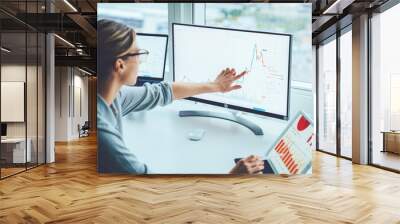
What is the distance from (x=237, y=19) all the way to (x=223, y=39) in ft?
1.38

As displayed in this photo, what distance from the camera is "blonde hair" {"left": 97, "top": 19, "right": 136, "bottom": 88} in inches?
249

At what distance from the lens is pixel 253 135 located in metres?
6.40

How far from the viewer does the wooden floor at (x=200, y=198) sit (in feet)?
12.9

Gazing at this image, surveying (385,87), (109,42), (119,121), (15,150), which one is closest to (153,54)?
(109,42)

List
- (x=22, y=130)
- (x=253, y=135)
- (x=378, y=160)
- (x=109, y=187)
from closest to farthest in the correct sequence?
1. (x=109, y=187)
2. (x=253, y=135)
3. (x=22, y=130)
4. (x=378, y=160)

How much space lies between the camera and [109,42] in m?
6.36

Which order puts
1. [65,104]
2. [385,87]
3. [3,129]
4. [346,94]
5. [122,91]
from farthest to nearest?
1. [65,104]
2. [346,94]
3. [385,87]
4. [3,129]
5. [122,91]

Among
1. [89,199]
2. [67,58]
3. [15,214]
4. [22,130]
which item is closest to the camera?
[15,214]

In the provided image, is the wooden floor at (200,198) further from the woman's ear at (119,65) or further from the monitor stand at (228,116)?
the woman's ear at (119,65)

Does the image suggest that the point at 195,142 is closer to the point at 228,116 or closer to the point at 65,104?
the point at 228,116

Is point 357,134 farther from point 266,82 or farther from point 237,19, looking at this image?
point 237,19

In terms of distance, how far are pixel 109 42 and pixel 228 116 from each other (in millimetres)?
2360

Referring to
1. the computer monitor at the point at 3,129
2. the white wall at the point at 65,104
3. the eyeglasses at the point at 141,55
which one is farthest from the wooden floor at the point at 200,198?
the white wall at the point at 65,104

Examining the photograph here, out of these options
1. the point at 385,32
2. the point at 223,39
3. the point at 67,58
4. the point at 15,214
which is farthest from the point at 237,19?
the point at 67,58
